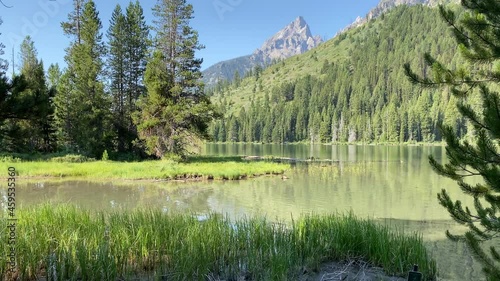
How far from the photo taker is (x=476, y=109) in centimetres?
587

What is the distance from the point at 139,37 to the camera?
4603 centimetres

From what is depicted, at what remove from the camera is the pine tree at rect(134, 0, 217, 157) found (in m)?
35.8

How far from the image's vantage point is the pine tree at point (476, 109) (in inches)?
200

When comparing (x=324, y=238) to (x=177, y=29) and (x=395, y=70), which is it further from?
(x=395, y=70)

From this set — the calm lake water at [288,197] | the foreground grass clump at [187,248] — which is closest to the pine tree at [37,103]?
the foreground grass clump at [187,248]

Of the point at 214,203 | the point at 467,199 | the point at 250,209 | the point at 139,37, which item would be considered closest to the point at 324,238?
the point at 250,209

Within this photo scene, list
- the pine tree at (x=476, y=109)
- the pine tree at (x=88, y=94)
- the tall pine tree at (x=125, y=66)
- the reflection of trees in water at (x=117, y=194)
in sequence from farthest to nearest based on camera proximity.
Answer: the tall pine tree at (x=125, y=66)
the pine tree at (x=88, y=94)
the reflection of trees in water at (x=117, y=194)
the pine tree at (x=476, y=109)

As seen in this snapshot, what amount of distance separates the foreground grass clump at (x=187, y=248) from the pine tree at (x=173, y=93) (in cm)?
2760

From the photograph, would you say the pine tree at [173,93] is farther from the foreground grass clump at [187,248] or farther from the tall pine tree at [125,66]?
the foreground grass clump at [187,248]

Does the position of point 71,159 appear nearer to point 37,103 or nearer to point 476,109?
point 37,103

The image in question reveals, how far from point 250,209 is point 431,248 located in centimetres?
831

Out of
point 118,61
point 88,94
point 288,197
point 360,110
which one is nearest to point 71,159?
point 88,94

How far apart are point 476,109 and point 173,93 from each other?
32.6 meters

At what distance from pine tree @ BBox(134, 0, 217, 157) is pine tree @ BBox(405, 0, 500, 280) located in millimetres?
30336
